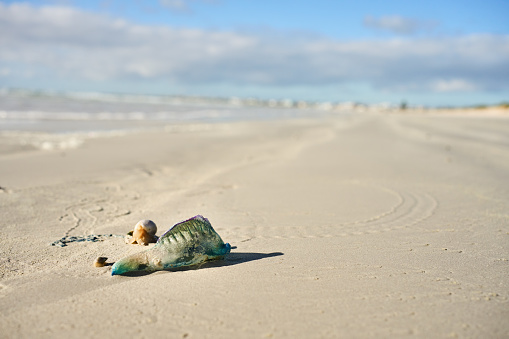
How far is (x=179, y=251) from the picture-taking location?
2859 millimetres

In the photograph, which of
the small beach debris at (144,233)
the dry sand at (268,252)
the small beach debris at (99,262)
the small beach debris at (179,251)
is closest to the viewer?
the dry sand at (268,252)

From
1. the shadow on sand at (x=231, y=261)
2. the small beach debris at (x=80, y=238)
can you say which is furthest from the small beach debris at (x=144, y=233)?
the shadow on sand at (x=231, y=261)

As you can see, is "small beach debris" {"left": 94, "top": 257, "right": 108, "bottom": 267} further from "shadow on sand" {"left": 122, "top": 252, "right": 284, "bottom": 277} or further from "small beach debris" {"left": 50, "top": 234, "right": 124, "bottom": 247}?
"small beach debris" {"left": 50, "top": 234, "right": 124, "bottom": 247}

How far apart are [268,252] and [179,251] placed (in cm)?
76

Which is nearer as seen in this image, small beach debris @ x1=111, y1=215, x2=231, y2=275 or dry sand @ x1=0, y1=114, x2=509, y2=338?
dry sand @ x1=0, y1=114, x2=509, y2=338

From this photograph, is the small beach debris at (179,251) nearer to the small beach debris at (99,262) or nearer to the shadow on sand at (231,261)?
the shadow on sand at (231,261)

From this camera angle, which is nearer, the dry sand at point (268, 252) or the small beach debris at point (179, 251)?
the dry sand at point (268, 252)

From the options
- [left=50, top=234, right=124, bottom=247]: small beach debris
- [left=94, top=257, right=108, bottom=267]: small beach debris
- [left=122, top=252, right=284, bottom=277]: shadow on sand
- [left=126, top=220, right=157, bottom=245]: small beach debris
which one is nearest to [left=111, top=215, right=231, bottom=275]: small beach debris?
[left=122, top=252, right=284, bottom=277]: shadow on sand

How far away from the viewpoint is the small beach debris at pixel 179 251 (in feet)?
9.25

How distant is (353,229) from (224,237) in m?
1.23

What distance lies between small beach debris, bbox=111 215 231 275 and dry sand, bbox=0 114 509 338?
75 mm

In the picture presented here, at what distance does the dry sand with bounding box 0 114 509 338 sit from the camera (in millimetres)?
2221

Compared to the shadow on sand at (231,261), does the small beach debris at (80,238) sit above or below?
above

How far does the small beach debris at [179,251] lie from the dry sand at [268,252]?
0.08 m
